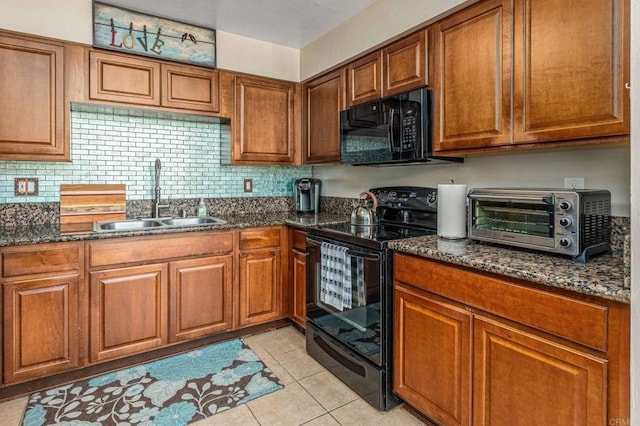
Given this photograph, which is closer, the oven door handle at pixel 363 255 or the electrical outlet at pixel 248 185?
the oven door handle at pixel 363 255

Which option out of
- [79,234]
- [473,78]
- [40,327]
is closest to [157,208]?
[79,234]

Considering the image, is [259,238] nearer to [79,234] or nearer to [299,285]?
[299,285]

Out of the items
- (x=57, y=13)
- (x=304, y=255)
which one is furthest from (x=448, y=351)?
(x=57, y=13)

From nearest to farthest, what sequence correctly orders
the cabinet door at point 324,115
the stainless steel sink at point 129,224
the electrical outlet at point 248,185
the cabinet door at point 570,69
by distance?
the cabinet door at point 570,69, the stainless steel sink at point 129,224, the cabinet door at point 324,115, the electrical outlet at point 248,185

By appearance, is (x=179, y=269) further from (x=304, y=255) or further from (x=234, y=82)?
(x=234, y=82)

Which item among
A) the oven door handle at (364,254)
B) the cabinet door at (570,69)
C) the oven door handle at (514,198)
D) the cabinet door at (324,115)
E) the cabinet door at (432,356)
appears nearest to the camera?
the cabinet door at (570,69)

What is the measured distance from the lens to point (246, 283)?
277cm

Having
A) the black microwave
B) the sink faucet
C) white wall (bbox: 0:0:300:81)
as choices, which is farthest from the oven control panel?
the sink faucet

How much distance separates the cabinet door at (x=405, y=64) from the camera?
2115 mm

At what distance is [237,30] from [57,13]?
3.97ft

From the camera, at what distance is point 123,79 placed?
2.50m

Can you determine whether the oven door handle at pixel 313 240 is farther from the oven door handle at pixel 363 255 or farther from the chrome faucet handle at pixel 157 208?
the chrome faucet handle at pixel 157 208

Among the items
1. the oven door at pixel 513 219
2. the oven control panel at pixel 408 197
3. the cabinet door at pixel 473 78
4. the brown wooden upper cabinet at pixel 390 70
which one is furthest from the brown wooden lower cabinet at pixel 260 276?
the oven door at pixel 513 219

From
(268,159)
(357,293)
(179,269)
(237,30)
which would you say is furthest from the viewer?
(268,159)
